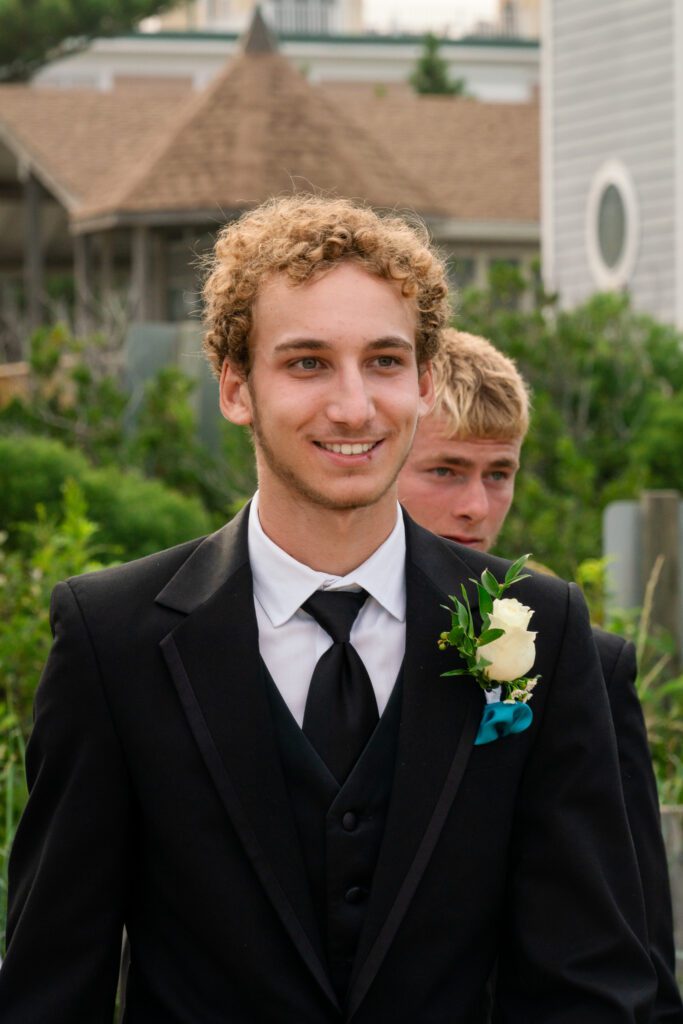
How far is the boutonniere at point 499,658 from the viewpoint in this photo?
2639 millimetres

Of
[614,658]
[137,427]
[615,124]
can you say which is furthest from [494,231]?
[614,658]

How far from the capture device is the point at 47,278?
30.3 metres

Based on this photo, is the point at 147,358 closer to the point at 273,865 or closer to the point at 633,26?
the point at 633,26

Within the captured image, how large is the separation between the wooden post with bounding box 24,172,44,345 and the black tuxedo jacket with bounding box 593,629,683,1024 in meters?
20.3

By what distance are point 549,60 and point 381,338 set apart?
18.4m

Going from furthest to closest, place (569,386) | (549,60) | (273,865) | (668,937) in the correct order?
1. (549,60)
2. (569,386)
3. (668,937)
4. (273,865)

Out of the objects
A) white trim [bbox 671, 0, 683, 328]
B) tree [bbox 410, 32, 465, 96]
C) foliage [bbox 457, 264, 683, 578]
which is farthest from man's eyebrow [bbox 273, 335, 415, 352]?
tree [bbox 410, 32, 465, 96]

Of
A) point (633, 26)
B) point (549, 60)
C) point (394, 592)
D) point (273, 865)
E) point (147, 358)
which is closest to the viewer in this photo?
point (273, 865)

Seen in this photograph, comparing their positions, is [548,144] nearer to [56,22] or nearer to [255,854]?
[56,22]

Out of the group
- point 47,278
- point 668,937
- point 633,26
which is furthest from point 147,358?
point 47,278

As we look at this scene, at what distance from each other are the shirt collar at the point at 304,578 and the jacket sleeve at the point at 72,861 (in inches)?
11.3

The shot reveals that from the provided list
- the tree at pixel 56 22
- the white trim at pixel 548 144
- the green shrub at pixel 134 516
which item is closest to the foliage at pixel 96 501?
the green shrub at pixel 134 516

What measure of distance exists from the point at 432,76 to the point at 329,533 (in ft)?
125

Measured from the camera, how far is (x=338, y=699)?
104 inches
